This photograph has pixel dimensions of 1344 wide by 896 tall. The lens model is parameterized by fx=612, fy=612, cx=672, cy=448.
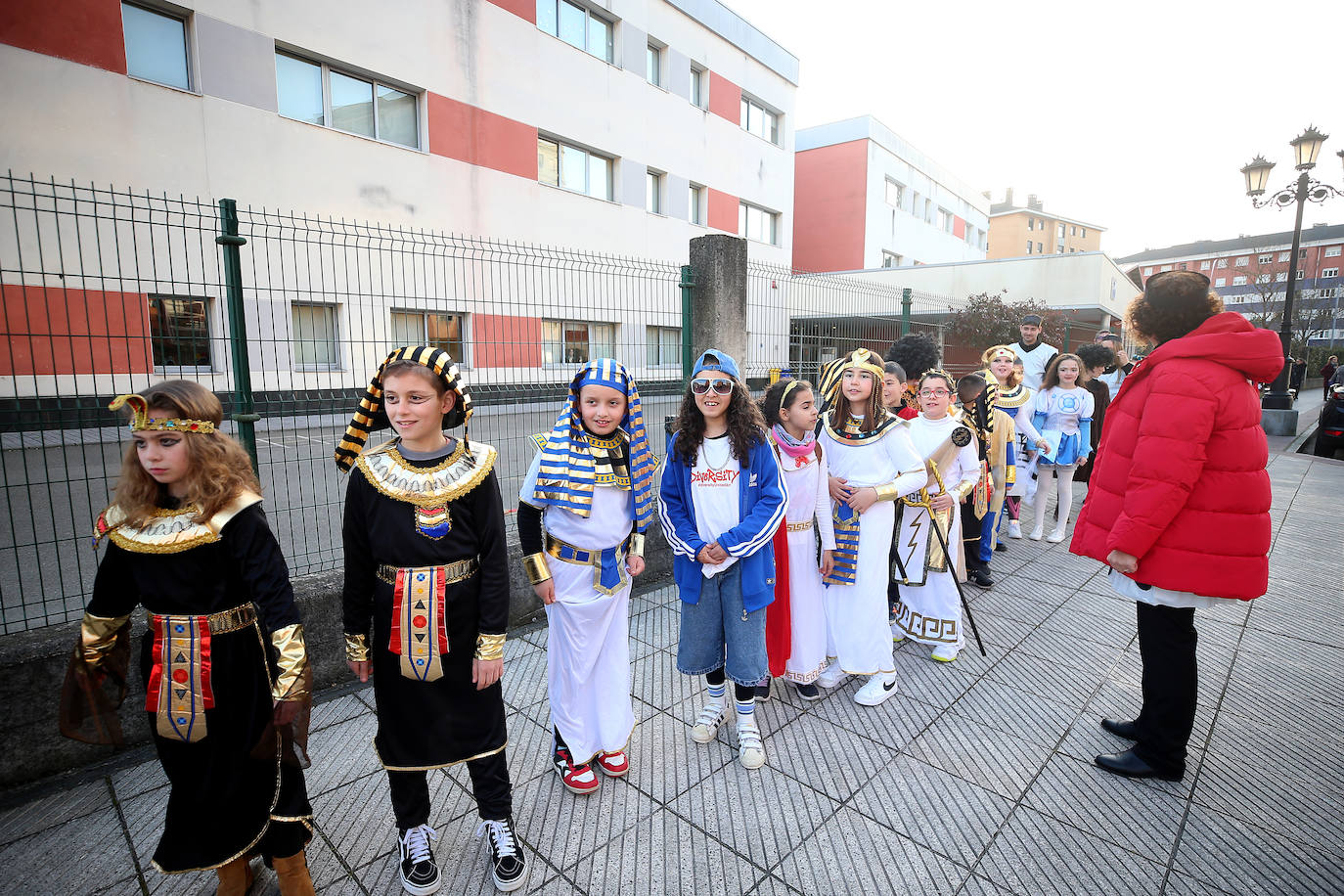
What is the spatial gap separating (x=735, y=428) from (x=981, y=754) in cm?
199

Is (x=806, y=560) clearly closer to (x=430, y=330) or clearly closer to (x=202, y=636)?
(x=202, y=636)

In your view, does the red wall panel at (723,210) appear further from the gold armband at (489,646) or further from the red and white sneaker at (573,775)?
the gold armband at (489,646)

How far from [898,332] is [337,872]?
744 centimetres

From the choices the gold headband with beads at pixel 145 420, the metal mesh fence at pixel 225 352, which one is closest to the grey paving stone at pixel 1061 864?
the gold headband with beads at pixel 145 420

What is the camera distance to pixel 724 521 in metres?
2.94

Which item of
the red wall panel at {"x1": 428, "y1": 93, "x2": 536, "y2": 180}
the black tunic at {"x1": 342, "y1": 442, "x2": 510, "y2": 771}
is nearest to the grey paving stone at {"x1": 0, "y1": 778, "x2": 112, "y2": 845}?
the black tunic at {"x1": 342, "y1": 442, "x2": 510, "y2": 771}

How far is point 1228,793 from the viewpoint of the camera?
2.70 meters

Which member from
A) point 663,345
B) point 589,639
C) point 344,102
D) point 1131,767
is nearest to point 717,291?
point 663,345

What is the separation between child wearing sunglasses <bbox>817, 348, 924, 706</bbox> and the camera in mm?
3439

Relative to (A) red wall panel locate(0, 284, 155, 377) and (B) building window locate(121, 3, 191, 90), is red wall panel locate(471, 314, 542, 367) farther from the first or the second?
(B) building window locate(121, 3, 191, 90)

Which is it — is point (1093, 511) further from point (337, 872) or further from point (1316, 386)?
point (1316, 386)

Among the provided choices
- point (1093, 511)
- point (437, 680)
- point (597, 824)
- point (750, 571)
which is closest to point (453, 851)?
point (597, 824)

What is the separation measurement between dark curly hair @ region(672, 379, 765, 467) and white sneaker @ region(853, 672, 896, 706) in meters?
1.63

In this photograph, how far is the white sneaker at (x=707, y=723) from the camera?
3.09 meters
